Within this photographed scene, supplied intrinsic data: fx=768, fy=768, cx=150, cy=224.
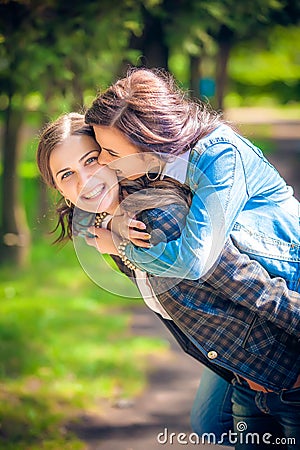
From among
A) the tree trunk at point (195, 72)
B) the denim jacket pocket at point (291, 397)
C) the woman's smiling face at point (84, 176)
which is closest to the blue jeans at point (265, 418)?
the denim jacket pocket at point (291, 397)

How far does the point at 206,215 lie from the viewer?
6.57ft

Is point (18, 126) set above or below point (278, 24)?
below

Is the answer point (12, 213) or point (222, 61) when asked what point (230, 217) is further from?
point (222, 61)

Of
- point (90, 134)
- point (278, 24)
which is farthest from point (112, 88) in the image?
point (278, 24)

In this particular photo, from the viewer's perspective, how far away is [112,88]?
2.14 metres

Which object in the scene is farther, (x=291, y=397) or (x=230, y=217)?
(x=291, y=397)

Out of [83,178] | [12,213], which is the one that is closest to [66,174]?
[83,178]

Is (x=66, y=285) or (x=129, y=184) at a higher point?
(x=129, y=184)

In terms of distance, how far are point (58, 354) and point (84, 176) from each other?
326 cm

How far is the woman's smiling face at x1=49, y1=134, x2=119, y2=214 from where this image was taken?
2.16 metres

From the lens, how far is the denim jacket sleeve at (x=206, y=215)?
78.7 inches

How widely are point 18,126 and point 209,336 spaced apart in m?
5.14

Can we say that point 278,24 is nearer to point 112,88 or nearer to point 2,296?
point 2,296

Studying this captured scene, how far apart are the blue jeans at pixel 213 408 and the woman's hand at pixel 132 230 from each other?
0.65m
